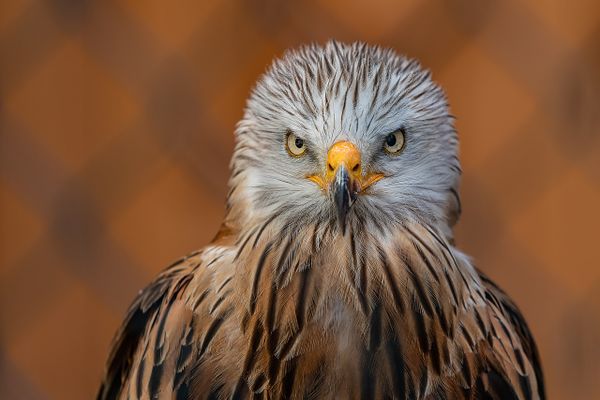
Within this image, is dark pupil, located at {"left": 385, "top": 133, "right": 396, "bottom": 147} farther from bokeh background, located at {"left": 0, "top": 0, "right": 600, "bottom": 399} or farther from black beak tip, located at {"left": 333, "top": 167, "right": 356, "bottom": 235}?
bokeh background, located at {"left": 0, "top": 0, "right": 600, "bottom": 399}

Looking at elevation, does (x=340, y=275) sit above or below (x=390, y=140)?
below

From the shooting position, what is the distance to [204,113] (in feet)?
6.63

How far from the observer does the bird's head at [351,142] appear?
1.20 m

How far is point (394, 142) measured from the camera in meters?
1.24

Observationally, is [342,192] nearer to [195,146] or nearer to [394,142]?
[394,142]

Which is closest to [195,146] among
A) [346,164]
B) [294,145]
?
[294,145]

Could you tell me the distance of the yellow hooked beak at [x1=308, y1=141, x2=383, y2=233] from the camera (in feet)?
3.72

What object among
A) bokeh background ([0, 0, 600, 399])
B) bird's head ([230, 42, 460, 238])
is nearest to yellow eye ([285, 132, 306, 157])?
bird's head ([230, 42, 460, 238])

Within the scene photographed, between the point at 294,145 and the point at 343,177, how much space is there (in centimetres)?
13

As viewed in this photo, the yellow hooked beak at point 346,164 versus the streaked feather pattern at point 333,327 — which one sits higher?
the yellow hooked beak at point 346,164

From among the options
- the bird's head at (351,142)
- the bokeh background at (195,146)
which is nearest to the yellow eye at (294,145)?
the bird's head at (351,142)

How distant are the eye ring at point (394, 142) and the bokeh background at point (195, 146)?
759 mm

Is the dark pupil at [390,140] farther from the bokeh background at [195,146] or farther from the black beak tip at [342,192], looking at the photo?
the bokeh background at [195,146]

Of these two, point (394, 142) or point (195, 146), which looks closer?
point (394, 142)
